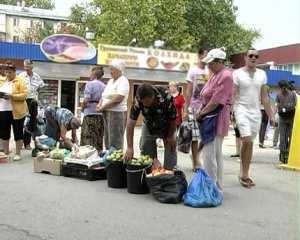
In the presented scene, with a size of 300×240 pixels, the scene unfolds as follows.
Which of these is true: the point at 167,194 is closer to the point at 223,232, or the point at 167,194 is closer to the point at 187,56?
the point at 223,232

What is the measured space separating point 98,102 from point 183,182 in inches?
148

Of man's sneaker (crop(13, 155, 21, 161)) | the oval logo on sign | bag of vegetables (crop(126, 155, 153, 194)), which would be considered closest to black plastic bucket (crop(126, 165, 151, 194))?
bag of vegetables (crop(126, 155, 153, 194))

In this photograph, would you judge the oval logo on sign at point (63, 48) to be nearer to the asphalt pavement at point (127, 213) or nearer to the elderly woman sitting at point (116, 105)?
the elderly woman sitting at point (116, 105)

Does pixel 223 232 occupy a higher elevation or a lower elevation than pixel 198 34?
lower

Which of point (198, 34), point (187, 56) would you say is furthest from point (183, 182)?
point (198, 34)

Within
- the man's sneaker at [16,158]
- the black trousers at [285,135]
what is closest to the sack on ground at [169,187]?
the man's sneaker at [16,158]

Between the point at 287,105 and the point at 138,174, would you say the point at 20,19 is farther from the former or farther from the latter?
the point at 138,174

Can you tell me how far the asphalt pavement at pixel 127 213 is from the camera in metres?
5.89

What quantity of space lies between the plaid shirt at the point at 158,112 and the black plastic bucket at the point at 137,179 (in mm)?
572

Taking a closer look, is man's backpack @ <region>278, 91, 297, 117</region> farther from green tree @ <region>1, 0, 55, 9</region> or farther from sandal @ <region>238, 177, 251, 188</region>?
green tree @ <region>1, 0, 55, 9</region>

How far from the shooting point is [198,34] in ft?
163

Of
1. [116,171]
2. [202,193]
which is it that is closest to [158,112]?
[116,171]

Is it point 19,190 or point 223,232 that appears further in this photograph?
point 19,190

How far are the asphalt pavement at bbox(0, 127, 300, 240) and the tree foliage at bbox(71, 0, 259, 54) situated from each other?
32.9 meters
